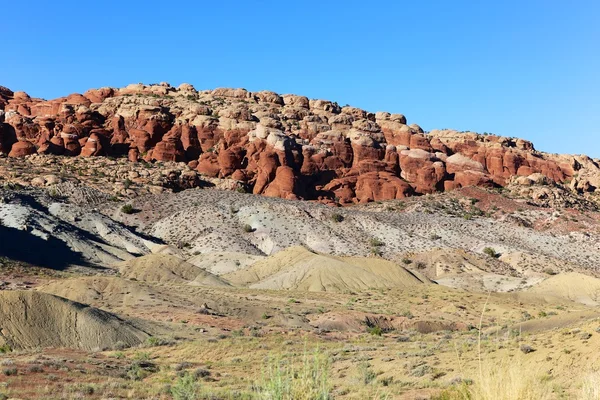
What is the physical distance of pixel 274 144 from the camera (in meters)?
98.9

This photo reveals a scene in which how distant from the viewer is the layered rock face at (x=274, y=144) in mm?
96375

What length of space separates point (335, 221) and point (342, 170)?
25433mm

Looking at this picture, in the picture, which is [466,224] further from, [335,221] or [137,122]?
[137,122]

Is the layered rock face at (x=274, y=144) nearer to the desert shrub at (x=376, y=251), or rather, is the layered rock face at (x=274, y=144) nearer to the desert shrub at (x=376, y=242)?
the desert shrub at (x=376, y=242)

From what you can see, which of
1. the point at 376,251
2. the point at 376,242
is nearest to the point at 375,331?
the point at 376,251

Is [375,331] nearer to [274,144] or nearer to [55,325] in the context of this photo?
[55,325]

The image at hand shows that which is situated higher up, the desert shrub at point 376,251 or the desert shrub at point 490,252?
the desert shrub at point 376,251

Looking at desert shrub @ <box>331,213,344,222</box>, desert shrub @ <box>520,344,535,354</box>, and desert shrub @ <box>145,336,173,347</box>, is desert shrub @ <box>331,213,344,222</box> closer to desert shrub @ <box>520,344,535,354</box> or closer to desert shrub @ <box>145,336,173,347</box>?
desert shrub @ <box>145,336,173,347</box>

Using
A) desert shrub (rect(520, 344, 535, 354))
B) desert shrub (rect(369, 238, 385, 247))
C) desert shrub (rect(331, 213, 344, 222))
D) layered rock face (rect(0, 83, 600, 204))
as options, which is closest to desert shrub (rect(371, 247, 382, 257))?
desert shrub (rect(369, 238, 385, 247))

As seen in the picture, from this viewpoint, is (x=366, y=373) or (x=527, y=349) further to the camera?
(x=366, y=373)

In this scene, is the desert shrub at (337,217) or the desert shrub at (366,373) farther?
the desert shrub at (337,217)

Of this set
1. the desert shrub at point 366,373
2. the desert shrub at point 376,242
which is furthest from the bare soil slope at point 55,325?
the desert shrub at point 376,242

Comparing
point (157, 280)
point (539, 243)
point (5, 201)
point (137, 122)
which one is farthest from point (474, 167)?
point (5, 201)

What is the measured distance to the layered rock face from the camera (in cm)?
9638
